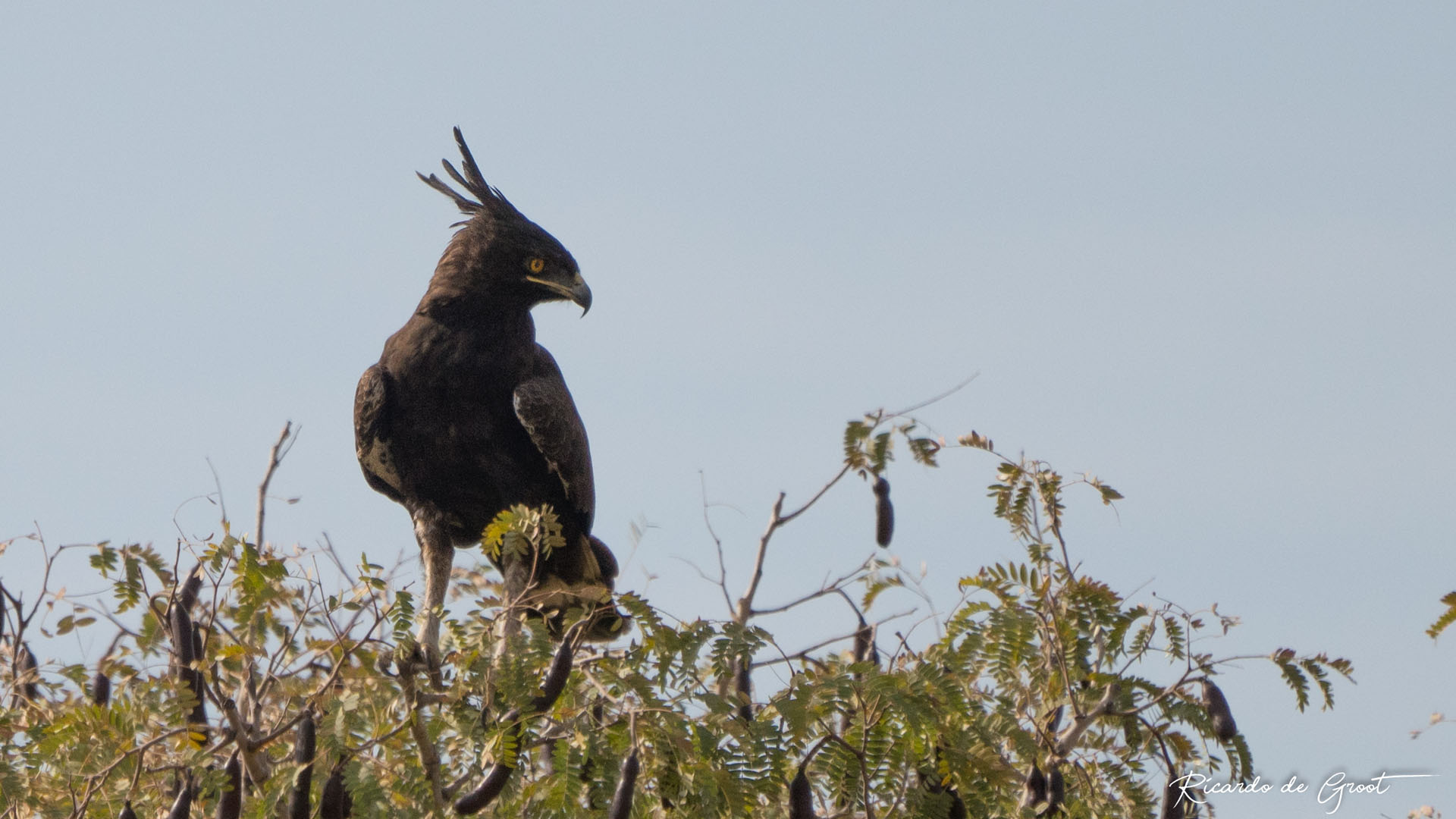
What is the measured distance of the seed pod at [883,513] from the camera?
6.09 m

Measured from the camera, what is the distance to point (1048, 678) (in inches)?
203

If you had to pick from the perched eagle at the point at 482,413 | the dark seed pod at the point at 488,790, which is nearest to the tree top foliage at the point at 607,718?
the dark seed pod at the point at 488,790

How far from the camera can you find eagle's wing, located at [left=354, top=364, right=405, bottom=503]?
8.04 m

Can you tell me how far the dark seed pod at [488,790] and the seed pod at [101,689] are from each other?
6.28 feet

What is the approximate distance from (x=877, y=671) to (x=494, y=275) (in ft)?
14.4

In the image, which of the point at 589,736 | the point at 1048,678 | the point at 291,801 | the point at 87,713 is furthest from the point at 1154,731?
the point at 87,713

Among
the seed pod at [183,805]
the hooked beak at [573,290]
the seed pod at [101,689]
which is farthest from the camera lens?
the hooked beak at [573,290]

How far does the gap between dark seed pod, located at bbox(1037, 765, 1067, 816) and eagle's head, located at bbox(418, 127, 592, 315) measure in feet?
14.0

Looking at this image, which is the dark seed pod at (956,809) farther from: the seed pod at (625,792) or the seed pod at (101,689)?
the seed pod at (101,689)

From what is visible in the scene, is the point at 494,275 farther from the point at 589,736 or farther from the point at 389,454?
the point at 589,736

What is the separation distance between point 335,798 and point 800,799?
118 centimetres

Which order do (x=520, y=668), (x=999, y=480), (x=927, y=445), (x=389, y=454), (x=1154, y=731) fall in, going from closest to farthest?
(x=520, y=668)
(x=1154, y=731)
(x=999, y=480)
(x=927, y=445)
(x=389, y=454)

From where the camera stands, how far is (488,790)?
166 inches

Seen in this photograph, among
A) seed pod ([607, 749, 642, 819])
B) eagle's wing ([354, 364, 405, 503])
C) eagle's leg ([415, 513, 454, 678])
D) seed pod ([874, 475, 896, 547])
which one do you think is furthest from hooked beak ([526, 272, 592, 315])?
seed pod ([607, 749, 642, 819])
